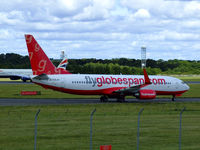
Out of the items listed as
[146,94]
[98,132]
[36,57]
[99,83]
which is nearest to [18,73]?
[36,57]

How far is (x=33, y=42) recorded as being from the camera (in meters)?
46.3

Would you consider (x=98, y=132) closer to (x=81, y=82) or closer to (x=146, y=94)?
(x=81, y=82)

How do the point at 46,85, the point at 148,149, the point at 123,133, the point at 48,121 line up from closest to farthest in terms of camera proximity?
the point at 148,149
the point at 123,133
the point at 48,121
the point at 46,85

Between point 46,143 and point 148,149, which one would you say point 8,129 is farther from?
point 148,149

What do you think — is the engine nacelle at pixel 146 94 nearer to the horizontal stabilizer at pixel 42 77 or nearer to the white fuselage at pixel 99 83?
the white fuselage at pixel 99 83

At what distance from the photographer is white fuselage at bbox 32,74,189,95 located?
1805 inches

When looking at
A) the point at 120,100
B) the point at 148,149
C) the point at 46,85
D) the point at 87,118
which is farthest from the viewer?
the point at 120,100

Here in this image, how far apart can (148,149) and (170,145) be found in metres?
1.55

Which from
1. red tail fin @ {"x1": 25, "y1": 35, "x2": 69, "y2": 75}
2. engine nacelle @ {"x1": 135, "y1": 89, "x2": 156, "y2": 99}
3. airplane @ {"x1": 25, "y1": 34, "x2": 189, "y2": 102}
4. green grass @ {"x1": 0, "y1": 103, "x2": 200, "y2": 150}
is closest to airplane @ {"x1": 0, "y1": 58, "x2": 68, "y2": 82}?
airplane @ {"x1": 25, "y1": 34, "x2": 189, "y2": 102}

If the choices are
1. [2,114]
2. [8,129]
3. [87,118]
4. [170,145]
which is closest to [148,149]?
[170,145]

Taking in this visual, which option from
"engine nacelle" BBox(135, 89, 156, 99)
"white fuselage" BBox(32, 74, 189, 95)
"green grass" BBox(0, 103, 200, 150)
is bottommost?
"green grass" BBox(0, 103, 200, 150)

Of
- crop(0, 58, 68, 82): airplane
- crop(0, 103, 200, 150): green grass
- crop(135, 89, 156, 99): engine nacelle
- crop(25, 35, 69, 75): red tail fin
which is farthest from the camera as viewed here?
crop(0, 58, 68, 82): airplane

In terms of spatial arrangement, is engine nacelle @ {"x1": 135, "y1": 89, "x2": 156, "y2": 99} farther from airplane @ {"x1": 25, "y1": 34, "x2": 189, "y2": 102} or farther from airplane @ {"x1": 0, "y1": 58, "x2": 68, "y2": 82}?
airplane @ {"x1": 0, "y1": 58, "x2": 68, "y2": 82}

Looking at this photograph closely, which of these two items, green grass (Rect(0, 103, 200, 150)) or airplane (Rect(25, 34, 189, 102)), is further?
airplane (Rect(25, 34, 189, 102))
